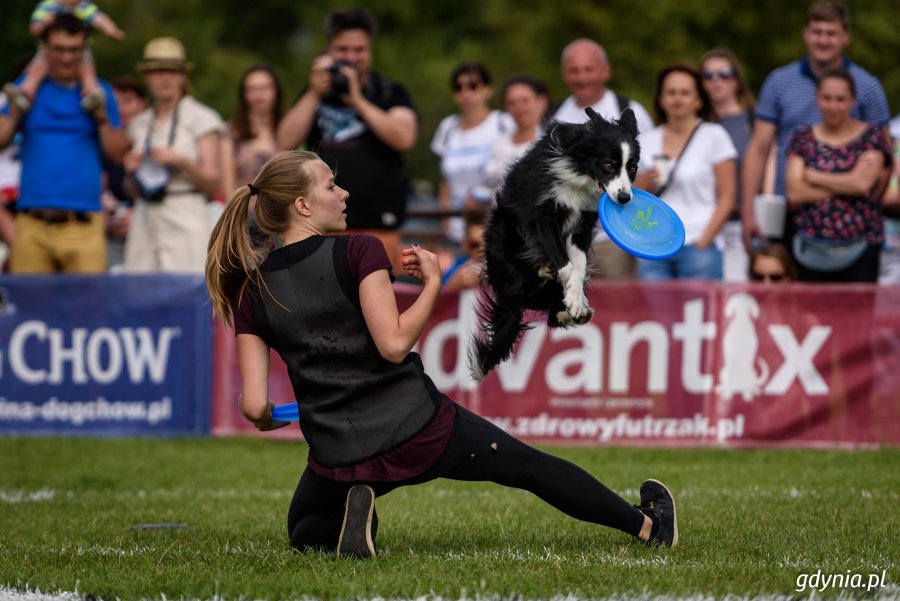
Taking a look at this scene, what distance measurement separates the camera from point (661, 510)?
18.0ft

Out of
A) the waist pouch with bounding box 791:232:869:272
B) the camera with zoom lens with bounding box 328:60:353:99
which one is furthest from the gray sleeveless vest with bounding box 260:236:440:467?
the waist pouch with bounding box 791:232:869:272

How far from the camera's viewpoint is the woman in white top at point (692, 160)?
912 centimetres

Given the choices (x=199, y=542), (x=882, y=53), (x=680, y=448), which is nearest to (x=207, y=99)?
(x=882, y=53)

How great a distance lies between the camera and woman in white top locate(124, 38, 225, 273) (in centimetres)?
1017

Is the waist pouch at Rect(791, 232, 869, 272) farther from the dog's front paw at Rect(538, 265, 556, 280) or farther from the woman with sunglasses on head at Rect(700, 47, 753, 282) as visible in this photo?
the dog's front paw at Rect(538, 265, 556, 280)

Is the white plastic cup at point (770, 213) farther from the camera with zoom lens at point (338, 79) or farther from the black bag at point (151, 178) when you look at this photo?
the black bag at point (151, 178)

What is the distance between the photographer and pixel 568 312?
5.00 meters

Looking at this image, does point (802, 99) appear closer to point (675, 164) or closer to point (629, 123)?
point (675, 164)

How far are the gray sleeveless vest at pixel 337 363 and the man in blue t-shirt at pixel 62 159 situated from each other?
17.8 feet

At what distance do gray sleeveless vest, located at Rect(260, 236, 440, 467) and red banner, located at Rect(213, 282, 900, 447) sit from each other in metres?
4.24

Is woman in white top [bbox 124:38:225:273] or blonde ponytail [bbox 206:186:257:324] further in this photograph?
woman in white top [bbox 124:38:225:273]

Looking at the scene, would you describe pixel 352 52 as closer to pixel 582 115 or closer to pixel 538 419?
pixel 582 115

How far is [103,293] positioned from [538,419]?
330 cm

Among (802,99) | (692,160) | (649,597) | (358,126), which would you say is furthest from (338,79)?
(649,597)
